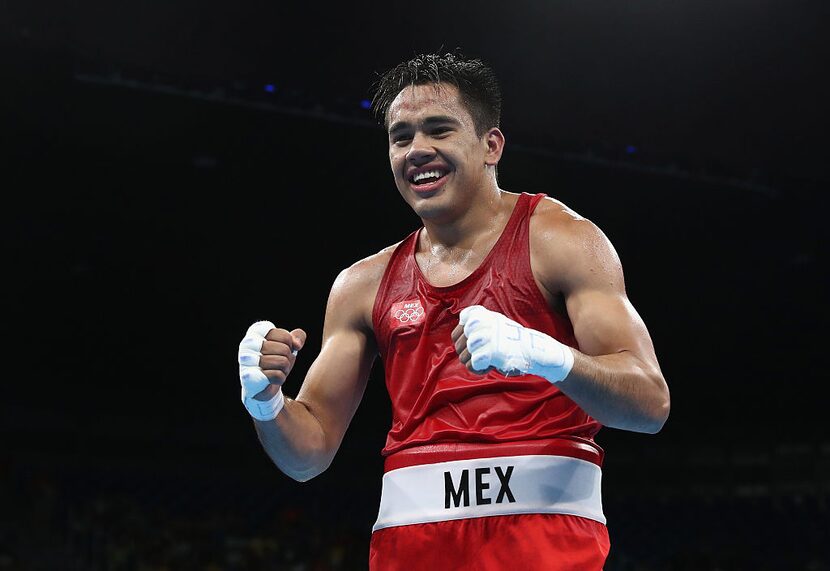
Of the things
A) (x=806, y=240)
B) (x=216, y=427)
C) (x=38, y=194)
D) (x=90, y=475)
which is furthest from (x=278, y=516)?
(x=806, y=240)

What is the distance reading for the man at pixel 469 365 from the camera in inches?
97.1

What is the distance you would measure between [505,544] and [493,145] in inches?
44.7

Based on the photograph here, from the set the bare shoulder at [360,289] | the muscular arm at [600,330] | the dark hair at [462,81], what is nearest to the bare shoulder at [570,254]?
the muscular arm at [600,330]

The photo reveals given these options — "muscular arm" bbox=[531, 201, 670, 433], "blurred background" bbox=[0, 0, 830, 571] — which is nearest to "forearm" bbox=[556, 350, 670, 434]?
"muscular arm" bbox=[531, 201, 670, 433]

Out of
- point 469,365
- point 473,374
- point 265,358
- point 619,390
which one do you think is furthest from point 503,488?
point 265,358

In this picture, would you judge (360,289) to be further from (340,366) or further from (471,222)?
(471,222)

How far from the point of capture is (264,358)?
2.50 metres

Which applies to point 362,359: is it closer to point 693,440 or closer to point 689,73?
point 689,73

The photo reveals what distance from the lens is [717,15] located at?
809cm

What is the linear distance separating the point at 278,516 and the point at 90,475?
2.66 meters

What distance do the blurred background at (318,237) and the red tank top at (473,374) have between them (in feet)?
17.4

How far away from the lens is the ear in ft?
9.76

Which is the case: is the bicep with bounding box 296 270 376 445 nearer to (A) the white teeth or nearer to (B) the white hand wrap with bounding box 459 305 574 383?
(A) the white teeth

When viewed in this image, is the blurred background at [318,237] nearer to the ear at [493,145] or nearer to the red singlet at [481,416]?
the ear at [493,145]
